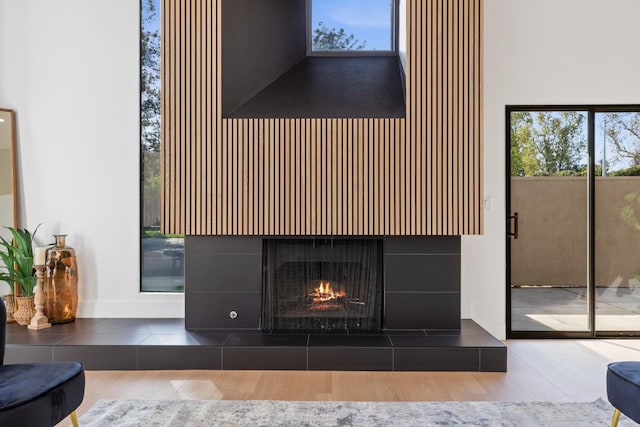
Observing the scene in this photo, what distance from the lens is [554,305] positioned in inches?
177

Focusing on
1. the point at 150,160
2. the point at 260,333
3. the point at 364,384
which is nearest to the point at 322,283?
the point at 260,333

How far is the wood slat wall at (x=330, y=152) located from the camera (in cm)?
375

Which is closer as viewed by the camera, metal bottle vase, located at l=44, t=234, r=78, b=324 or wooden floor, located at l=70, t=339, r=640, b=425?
wooden floor, located at l=70, t=339, r=640, b=425

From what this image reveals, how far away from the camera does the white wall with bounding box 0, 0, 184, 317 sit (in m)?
4.46

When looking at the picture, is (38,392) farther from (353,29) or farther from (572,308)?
(572,308)

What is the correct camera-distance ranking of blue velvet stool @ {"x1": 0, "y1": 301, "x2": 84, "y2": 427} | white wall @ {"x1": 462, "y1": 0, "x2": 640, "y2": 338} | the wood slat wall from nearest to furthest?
blue velvet stool @ {"x1": 0, "y1": 301, "x2": 84, "y2": 427} < the wood slat wall < white wall @ {"x1": 462, "y1": 0, "x2": 640, "y2": 338}

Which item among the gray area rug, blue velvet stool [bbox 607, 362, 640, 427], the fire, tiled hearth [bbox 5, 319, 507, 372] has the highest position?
the fire

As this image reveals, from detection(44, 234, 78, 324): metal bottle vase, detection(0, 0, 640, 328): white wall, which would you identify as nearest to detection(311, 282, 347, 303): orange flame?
detection(0, 0, 640, 328): white wall

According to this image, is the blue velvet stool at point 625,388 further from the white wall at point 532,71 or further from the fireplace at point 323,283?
the white wall at point 532,71

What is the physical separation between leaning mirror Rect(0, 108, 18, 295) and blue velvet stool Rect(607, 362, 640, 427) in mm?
4766

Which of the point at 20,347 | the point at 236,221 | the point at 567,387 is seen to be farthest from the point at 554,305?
the point at 20,347

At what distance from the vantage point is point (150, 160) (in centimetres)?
455

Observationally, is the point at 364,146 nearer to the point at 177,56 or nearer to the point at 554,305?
the point at 177,56

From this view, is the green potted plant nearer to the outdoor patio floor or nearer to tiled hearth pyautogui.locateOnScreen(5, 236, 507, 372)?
tiled hearth pyautogui.locateOnScreen(5, 236, 507, 372)
